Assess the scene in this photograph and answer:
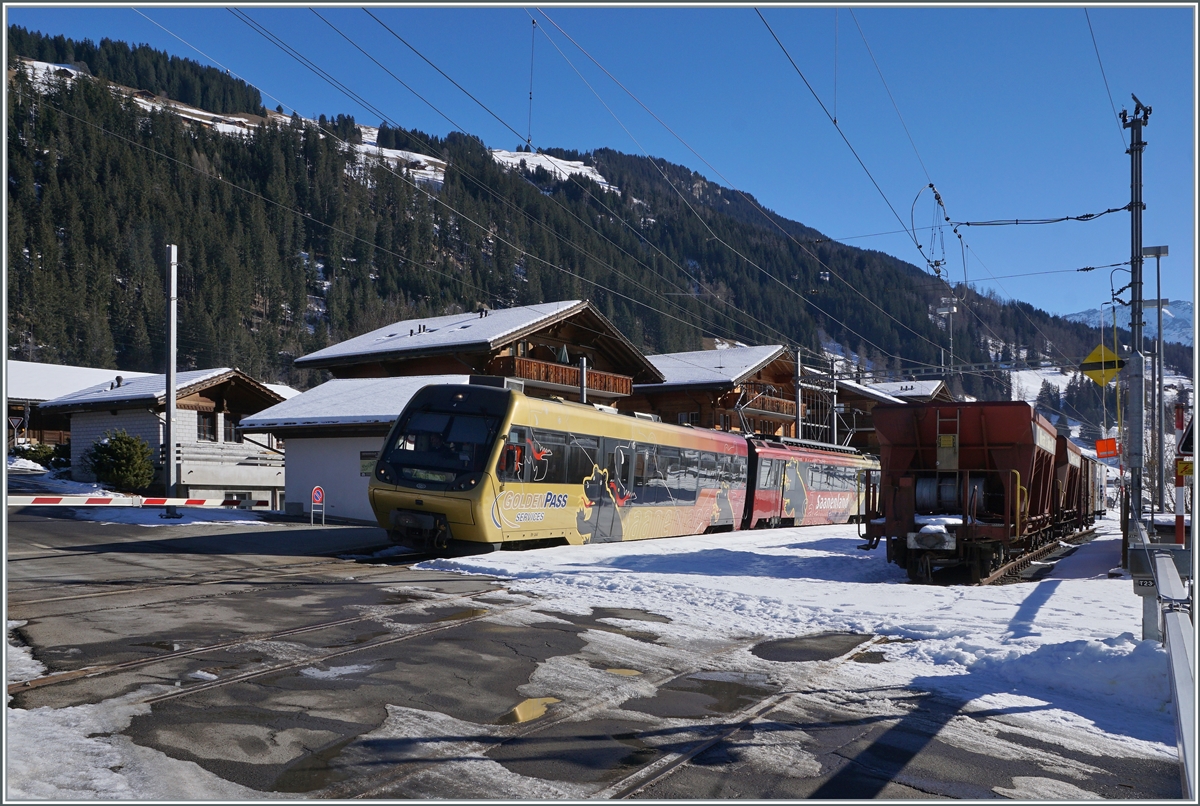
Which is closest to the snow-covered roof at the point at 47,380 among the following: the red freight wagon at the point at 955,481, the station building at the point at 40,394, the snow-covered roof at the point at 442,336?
the station building at the point at 40,394

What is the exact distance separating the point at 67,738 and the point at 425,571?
8.52 m

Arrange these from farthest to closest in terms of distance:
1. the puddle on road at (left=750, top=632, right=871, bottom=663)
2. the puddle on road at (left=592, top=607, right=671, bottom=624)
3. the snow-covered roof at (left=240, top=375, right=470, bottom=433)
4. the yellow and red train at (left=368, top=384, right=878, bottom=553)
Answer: the snow-covered roof at (left=240, top=375, right=470, bottom=433) < the yellow and red train at (left=368, top=384, right=878, bottom=553) < the puddle on road at (left=592, top=607, right=671, bottom=624) < the puddle on road at (left=750, top=632, right=871, bottom=663)

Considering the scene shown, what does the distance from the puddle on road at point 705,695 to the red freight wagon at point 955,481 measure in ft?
27.2

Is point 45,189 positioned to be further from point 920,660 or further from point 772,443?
point 920,660

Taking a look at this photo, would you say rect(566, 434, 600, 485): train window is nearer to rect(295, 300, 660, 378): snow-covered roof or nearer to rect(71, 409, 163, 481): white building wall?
rect(295, 300, 660, 378): snow-covered roof

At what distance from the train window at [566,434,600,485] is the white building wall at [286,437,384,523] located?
9.72m

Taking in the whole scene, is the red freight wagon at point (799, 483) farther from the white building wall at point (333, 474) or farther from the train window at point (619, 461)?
the white building wall at point (333, 474)

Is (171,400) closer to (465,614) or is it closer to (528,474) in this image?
→ (528,474)

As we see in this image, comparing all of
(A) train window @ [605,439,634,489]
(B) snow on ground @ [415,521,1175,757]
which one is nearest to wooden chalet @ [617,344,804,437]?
(A) train window @ [605,439,634,489]

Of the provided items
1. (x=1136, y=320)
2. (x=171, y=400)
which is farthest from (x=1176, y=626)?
(x=171, y=400)

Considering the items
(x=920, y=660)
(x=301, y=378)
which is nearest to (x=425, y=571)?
(x=920, y=660)

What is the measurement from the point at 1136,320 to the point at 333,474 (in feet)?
68.6

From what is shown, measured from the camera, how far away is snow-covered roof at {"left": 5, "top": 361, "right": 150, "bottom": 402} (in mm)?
45688

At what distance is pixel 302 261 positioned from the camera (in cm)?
12750
